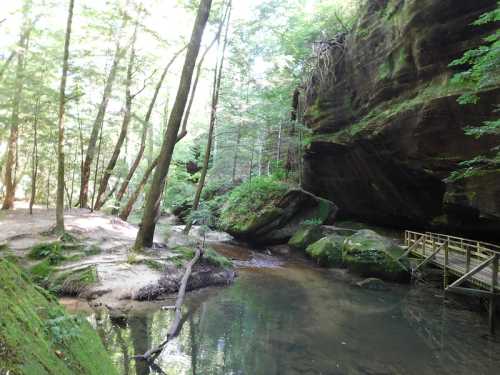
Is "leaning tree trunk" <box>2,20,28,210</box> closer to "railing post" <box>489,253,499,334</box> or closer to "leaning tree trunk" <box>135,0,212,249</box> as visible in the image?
"leaning tree trunk" <box>135,0,212,249</box>

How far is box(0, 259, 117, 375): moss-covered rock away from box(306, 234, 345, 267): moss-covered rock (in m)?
13.8

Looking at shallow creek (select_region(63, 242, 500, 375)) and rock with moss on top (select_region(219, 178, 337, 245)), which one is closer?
shallow creek (select_region(63, 242, 500, 375))

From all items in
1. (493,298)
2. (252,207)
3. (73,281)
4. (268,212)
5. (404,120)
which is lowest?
(73,281)

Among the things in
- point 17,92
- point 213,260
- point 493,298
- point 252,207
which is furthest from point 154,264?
point 252,207

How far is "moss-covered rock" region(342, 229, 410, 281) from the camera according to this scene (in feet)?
44.5

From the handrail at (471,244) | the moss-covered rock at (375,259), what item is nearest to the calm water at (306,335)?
the handrail at (471,244)

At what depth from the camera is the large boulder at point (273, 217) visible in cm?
1942

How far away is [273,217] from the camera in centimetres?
1945

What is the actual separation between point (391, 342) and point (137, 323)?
17.1 ft

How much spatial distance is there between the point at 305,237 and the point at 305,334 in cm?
1128

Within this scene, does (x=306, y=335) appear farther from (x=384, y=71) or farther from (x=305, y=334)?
(x=384, y=71)

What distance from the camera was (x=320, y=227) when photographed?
64.3 ft

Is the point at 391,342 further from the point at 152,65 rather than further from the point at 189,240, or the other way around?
the point at 152,65

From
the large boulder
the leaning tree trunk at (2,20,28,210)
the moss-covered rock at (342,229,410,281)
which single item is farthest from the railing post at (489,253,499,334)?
the leaning tree trunk at (2,20,28,210)
